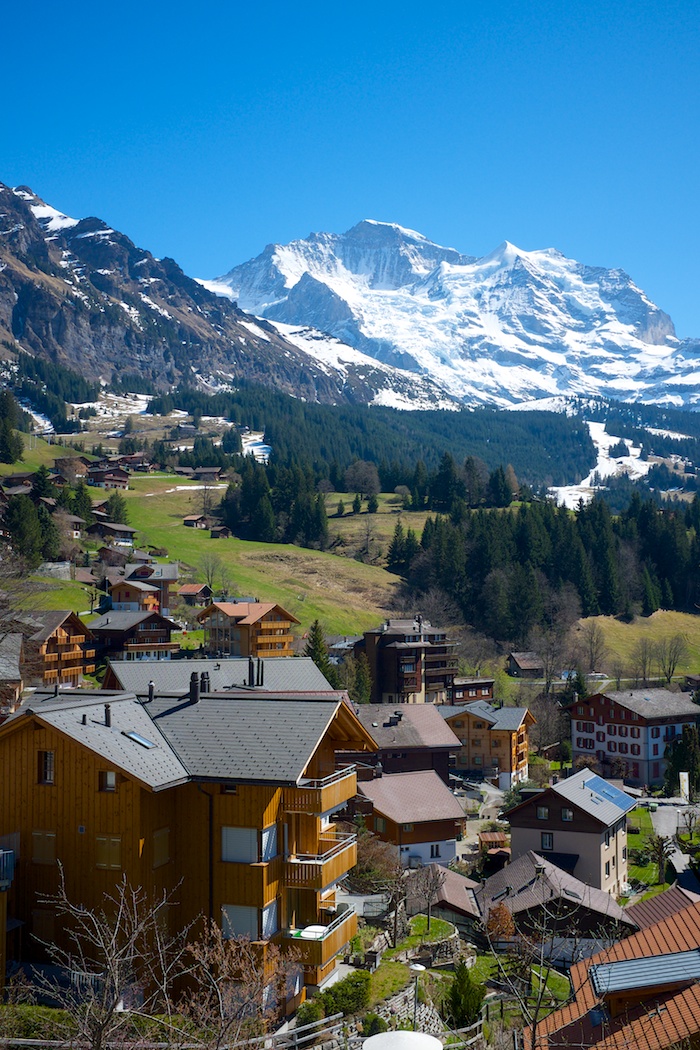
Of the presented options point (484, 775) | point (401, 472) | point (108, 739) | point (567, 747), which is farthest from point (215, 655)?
point (401, 472)

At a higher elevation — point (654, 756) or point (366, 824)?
point (366, 824)

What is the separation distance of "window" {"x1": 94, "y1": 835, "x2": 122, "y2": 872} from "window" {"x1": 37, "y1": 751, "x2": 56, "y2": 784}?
2.11m

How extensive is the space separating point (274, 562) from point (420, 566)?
20.3m

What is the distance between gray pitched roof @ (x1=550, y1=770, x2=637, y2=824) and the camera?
49853mm

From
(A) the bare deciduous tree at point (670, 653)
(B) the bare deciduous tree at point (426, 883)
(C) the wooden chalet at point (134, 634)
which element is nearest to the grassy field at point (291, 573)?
(C) the wooden chalet at point (134, 634)

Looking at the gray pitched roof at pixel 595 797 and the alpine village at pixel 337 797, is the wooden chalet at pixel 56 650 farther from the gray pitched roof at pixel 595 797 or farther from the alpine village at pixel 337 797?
the gray pitched roof at pixel 595 797

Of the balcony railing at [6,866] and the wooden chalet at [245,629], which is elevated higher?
the balcony railing at [6,866]

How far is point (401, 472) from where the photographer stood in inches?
7382

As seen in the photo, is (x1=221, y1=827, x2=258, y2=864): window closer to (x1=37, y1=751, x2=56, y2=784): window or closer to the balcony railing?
(x1=37, y1=751, x2=56, y2=784): window

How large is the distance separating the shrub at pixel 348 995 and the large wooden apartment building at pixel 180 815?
889mm

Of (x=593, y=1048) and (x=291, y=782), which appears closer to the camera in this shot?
(x=593, y=1048)

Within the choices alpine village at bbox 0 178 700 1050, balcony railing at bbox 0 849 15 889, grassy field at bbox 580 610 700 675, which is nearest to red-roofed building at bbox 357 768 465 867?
alpine village at bbox 0 178 700 1050

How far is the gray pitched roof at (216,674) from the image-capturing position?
117 feet

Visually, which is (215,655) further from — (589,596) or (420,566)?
(589,596)
